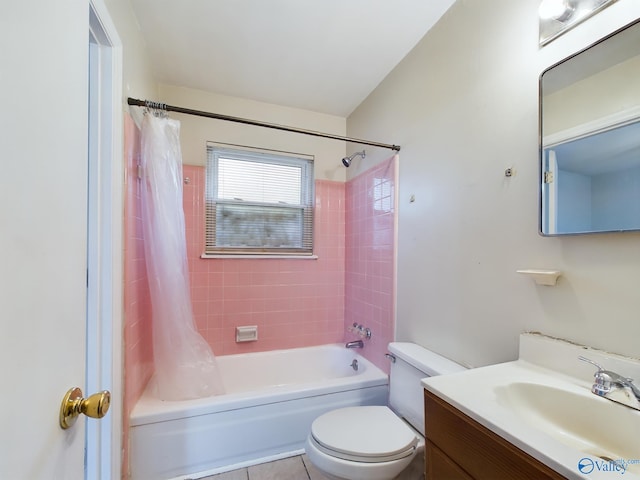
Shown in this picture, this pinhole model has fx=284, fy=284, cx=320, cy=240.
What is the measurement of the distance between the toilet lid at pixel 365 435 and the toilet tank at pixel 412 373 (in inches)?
4.0

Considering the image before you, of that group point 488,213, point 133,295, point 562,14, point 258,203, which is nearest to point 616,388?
point 488,213

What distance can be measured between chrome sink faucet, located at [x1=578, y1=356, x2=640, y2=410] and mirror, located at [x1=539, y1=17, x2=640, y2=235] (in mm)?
403

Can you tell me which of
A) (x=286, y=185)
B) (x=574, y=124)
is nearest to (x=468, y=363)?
(x=574, y=124)

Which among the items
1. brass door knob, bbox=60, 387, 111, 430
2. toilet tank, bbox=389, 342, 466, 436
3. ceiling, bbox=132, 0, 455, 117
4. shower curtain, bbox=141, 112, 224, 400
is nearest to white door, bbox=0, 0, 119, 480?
brass door knob, bbox=60, 387, 111, 430

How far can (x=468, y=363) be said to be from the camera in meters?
1.30

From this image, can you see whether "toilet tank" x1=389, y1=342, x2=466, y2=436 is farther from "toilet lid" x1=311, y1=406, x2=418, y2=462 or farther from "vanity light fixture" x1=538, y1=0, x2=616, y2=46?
"vanity light fixture" x1=538, y1=0, x2=616, y2=46

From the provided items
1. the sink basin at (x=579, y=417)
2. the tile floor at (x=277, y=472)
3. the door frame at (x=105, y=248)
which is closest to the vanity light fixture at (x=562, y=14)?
the sink basin at (x=579, y=417)

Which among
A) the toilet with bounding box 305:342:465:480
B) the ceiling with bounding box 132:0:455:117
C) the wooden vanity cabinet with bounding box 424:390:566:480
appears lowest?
the toilet with bounding box 305:342:465:480

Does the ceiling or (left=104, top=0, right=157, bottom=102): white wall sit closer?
(left=104, top=0, right=157, bottom=102): white wall

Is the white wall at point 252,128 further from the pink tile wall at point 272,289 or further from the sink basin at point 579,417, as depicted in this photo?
the sink basin at point 579,417

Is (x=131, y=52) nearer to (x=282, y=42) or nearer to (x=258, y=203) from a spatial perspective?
(x=282, y=42)

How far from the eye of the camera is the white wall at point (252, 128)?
222 centimetres

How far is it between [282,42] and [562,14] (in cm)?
136

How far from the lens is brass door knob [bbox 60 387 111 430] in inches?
20.6
